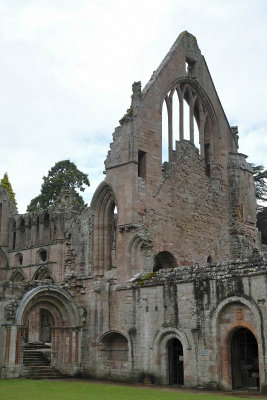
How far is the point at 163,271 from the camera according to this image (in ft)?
67.8

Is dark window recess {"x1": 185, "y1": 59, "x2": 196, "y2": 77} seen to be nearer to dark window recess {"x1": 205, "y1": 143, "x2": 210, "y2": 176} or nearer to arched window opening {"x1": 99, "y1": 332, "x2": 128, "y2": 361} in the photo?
dark window recess {"x1": 205, "y1": 143, "x2": 210, "y2": 176}

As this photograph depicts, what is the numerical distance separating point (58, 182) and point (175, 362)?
32061mm

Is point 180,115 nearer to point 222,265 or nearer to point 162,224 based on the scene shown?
point 162,224

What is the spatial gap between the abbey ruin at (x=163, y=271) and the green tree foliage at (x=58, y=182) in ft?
73.7

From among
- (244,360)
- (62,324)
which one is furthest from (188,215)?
(244,360)

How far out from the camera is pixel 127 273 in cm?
2220

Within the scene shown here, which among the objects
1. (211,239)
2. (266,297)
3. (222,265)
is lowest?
(266,297)

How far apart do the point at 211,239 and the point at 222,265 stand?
8483 millimetres

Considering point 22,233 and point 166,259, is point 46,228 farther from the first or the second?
point 166,259

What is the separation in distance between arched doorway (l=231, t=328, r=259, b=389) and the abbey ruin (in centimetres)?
3

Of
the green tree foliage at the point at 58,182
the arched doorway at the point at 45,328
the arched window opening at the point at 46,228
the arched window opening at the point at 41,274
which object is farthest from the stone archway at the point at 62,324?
the green tree foliage at the point at 58,182

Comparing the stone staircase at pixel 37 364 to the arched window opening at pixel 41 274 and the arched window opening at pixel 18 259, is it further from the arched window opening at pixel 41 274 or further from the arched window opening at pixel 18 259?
the arched window opening at pixel 18 259

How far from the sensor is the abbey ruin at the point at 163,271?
18.0m

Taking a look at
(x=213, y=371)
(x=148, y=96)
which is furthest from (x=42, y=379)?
(x=148, y=96)
